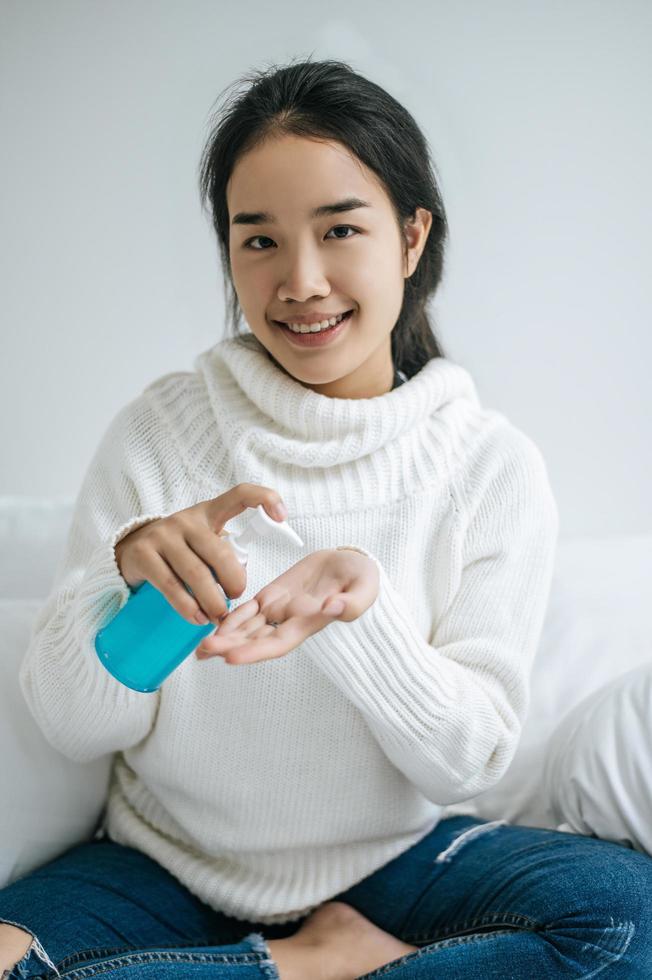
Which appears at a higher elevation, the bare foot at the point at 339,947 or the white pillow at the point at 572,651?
the white pillow at the point at 572,651

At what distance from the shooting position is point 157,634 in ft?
2.86

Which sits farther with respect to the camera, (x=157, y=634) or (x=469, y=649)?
(x=469, y=649)

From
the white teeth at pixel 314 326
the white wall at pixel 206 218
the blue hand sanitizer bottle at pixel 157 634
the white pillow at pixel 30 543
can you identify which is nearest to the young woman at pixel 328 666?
the white teeth at pixel 314 326

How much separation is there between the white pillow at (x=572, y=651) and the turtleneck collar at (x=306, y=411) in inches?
16.0

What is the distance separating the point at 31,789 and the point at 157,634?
0.46 m

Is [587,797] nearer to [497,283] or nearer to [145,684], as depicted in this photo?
[145,684]

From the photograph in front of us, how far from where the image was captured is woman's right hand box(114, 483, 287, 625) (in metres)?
0.85

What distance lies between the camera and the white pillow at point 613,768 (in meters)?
1.19

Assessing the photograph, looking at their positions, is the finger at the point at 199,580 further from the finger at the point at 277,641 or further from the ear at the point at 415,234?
the ear at the point at 415,234

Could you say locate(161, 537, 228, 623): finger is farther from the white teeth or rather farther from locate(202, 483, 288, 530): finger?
the white teeth

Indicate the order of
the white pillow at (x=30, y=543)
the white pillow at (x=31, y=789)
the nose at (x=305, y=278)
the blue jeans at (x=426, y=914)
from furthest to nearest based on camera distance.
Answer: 1. the white pillow at (x=30, y=543)
2. the white pillow at (x=31, y=789)
3. the nose at (x=305, y=278)
4. the blue jeans at (x=426, y=914)

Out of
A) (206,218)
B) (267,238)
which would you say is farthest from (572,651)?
(206,218)

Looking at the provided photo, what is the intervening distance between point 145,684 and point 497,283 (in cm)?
114

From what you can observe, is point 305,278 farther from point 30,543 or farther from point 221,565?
point 30,543
